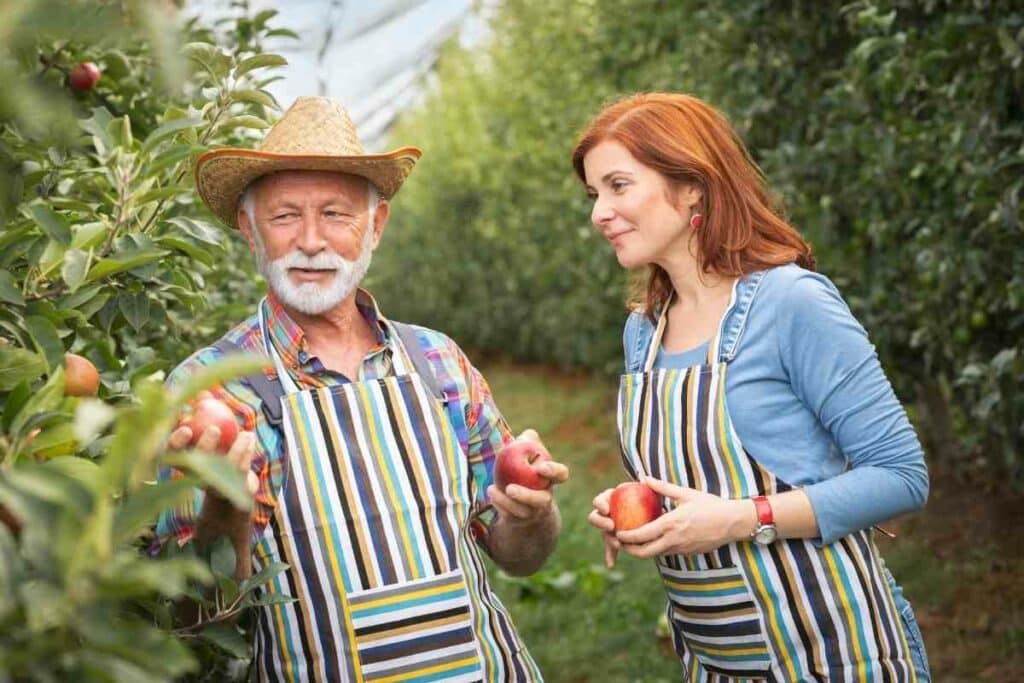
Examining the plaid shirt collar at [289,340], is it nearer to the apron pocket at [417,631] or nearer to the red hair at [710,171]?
the apron pocket at [417,631]

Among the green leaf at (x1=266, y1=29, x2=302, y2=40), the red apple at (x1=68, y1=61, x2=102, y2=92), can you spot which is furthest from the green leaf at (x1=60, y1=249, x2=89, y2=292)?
the green leaf at (x1=266, y1=29, x2=302, y2=40)

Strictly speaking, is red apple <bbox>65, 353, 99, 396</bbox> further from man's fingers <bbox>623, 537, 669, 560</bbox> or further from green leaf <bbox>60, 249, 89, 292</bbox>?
man's fingers <bbox>623, 537, 669, 560</bbox>

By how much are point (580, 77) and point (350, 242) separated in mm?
7420

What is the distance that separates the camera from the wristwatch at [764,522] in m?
2.00

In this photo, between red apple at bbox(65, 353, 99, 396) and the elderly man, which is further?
the elderly man

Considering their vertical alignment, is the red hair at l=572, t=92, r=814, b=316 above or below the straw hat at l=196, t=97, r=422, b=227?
below

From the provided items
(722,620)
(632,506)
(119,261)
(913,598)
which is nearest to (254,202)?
(119,261)

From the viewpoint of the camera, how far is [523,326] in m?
12.8

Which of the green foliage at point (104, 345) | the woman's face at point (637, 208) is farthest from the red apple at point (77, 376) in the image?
the woman's face at point (637, 208)

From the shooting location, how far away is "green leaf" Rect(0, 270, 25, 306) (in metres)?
1.53

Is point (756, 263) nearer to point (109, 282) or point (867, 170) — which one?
point (109, 282)

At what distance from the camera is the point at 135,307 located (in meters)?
1.91

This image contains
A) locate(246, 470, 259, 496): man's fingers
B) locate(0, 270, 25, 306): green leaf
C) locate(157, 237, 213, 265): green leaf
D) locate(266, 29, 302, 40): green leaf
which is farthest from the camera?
locate(266, 29, 302, 40): green leaf

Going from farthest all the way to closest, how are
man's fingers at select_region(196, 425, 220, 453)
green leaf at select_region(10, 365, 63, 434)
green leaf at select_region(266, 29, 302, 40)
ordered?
1. green leaf at select_region(266, 29, 302, 40)
2. man's fingers at select_region(196, 425, 220, 453)
3. green leaf at select_region(10, 365, 63, 434)
